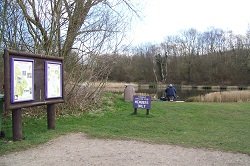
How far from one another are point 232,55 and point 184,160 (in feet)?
283

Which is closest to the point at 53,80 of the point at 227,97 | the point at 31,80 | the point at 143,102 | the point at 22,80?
the point at 31,80

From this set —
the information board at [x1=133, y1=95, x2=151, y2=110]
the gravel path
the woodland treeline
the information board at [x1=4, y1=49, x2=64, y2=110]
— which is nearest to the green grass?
the information board at [x1=133, y1=95, x2=151, y2=110]

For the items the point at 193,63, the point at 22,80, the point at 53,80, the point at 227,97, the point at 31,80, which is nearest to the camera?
the point at 22,80

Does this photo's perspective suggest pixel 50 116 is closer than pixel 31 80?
No

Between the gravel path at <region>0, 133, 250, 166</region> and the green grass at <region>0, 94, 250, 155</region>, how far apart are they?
513 mm

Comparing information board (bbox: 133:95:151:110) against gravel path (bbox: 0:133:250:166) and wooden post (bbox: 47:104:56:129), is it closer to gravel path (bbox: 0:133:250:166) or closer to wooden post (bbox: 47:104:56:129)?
wooden post (bbox: 47:104:56:129)

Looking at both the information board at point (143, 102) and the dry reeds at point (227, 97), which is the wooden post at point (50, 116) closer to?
the information board at point (143, 102)

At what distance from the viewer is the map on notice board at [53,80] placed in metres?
9.95

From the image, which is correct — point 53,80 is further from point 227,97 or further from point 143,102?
point 227,97

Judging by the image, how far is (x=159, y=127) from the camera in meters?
11.5

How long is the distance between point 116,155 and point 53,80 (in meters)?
3.62

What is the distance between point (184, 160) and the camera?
702cm

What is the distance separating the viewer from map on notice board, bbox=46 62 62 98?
9.95m

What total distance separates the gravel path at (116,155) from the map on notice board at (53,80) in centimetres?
174
